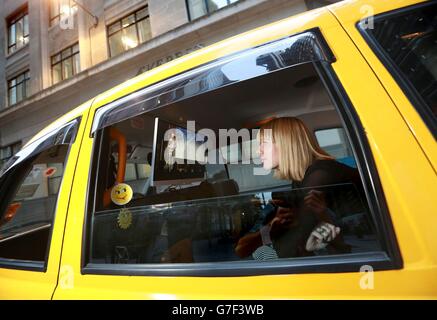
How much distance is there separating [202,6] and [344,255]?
11419 mm

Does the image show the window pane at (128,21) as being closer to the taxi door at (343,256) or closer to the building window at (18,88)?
the building window at (18,88)

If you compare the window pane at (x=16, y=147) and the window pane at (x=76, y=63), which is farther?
the window pane at (x=16, y=147)

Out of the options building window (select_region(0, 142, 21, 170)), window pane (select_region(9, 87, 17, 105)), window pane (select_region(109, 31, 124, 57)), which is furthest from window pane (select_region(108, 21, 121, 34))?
building window (select_region(0, 142, 21, 170))

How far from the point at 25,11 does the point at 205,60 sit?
67.2 ft

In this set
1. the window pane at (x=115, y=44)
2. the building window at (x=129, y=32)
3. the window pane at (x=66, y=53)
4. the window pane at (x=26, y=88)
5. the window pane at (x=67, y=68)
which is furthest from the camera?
the window pane at (x=26, y=88)

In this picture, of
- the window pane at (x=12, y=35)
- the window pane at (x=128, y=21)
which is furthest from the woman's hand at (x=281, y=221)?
the window pane at (x=12, y=35)

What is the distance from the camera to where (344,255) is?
0.79 meters

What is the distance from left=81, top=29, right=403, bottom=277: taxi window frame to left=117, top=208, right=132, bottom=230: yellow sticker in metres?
0.26

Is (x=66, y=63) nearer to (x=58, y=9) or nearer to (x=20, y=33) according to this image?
(x=58, y=9)

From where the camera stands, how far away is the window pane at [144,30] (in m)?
11.9

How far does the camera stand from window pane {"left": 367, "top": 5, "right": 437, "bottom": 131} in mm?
849

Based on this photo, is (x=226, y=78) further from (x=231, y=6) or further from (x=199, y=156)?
(x=231, y=6)

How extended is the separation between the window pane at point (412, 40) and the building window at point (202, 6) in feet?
33.3
